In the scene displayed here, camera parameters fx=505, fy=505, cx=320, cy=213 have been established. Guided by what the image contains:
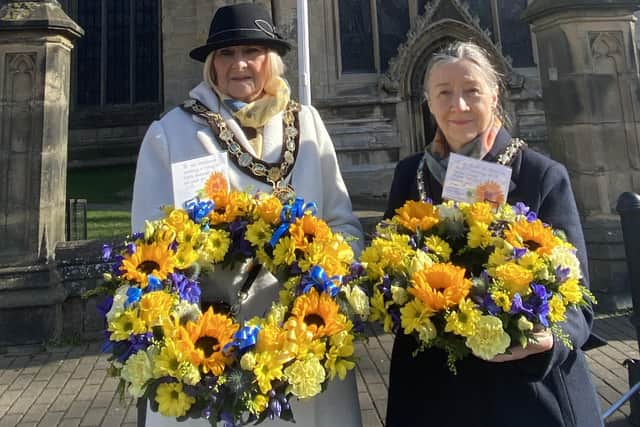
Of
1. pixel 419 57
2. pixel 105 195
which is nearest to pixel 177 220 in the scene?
pixel 105 195

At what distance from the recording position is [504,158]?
6.08ft

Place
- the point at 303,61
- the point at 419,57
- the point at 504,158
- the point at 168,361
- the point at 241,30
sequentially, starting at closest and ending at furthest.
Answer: the point at 168,361, the point at 504,158, the point at 241,30, the point at 303,61, the point at 419,57

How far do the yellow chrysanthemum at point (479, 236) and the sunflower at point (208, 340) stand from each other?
2.61ft

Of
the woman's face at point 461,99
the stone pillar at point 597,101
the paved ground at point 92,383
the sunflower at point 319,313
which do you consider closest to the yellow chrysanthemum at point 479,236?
the woman's face at point 461,99

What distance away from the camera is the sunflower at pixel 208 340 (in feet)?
4.63

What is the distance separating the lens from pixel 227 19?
2.08 meters

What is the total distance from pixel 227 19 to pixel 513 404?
1802mm

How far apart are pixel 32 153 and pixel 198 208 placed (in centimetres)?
473

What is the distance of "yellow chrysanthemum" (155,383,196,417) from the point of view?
1412mm

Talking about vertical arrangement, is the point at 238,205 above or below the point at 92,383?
above

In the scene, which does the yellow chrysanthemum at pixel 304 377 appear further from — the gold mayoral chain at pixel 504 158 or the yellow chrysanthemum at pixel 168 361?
the gold mayoral chain at pixel 504 158

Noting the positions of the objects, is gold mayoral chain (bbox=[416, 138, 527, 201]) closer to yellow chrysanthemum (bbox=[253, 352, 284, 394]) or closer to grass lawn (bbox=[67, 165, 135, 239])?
yellow chrysanthemum (bbox=[253, 352, 284, 394])

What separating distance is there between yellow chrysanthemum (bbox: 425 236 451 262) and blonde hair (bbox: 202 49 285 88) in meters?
1.00

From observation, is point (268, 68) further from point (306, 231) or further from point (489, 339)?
point (489, 339)
